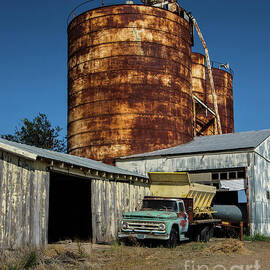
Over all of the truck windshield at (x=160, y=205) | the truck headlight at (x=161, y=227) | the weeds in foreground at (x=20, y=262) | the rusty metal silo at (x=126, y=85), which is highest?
the rusty metal silo at (x=126, y=85)

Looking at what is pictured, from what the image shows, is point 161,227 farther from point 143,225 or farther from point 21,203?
point 21,203

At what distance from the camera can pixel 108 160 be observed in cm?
2691

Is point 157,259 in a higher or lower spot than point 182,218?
lower

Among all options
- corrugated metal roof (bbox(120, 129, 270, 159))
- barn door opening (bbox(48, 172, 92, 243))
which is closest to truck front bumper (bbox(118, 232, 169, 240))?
barn door opening (bbox(48, 172, 92, 243))

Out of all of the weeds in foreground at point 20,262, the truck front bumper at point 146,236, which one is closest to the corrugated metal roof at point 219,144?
the truck front bumper at point 146,236

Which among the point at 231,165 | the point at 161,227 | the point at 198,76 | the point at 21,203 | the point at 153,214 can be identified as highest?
the point at 198,76

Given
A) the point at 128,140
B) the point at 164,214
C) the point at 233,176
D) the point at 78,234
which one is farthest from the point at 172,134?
the point at 164,214

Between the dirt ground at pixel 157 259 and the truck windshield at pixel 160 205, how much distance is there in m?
1.71

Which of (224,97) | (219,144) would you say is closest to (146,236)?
(219,144)

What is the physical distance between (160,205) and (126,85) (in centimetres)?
1223

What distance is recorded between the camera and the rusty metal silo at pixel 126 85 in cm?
2692

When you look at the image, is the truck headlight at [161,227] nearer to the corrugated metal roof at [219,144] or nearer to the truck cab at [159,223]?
the truck cab at [159,223]

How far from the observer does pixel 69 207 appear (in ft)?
75.2

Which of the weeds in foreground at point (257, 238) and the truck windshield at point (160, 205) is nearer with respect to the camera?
the truck windshield at point (160, 205)
